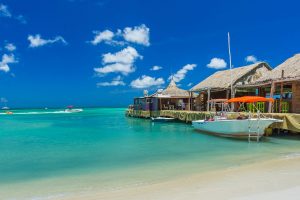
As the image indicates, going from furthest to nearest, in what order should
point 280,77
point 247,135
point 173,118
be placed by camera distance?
point 173,118
point 280,77
point 247,135

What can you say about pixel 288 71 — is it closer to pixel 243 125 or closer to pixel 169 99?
pixel 243 125

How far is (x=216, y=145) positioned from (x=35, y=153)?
7596mm

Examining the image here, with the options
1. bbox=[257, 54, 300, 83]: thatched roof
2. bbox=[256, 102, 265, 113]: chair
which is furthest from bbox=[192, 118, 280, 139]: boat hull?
bbox=[256, 102, 265, 113]: chair

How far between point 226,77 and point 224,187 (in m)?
19.7

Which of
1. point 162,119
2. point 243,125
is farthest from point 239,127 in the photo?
point 162,119

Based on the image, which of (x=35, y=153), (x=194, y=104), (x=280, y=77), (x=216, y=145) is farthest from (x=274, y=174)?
(x=194, y=104)

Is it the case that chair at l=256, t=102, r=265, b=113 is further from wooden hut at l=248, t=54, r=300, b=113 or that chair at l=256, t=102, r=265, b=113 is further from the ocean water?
the ocean water

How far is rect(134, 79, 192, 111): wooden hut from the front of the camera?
32469mm

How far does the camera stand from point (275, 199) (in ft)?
16.7

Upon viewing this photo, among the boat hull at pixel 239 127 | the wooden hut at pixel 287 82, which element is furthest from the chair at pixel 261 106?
the boat hull at pixel 239 127

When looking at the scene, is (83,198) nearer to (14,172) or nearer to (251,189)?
(251,189)

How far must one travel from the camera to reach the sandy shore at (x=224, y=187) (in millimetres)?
5590

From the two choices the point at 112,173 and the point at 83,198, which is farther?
the point at 112,173

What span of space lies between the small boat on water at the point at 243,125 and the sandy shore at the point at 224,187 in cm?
656
